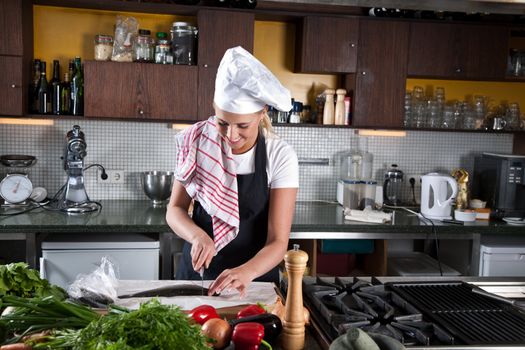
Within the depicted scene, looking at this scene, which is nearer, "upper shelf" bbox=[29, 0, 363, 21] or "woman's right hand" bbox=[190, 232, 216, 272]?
"woman's right hand" bbox=[190, 232, 216, 272]

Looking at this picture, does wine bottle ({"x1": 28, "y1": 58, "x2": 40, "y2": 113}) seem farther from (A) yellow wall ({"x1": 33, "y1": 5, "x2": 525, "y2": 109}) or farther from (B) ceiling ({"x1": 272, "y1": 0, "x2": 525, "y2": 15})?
(B) ceiling ({"x1": 272, "y1": 0, "x2": 525, "y2": 15})

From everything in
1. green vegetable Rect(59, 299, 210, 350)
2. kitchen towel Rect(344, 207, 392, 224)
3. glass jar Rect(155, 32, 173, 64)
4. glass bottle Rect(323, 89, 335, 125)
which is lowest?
kitchen towel Rect(344, 207, 392, 224)

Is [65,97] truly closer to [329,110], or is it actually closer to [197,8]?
[197,8]

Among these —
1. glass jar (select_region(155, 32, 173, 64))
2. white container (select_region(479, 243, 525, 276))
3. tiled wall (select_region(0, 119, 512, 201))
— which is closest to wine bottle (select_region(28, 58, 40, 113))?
tiled wall (select_region(0, 119, 512, 201))

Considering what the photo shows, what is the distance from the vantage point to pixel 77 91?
352cm

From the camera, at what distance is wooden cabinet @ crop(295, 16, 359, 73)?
365 centimetres

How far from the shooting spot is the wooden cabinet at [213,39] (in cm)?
352

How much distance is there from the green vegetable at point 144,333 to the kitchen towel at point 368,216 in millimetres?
2519

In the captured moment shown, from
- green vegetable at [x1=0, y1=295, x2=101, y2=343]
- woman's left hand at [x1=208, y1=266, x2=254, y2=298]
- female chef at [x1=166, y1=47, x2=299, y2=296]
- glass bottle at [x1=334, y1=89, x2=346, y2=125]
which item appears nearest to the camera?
green vegetable at [x1=0, y1=295, x2=101, y2=343]

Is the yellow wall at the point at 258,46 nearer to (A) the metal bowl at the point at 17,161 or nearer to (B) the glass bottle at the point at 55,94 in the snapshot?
(B) the glass bottle at the point at 55,94

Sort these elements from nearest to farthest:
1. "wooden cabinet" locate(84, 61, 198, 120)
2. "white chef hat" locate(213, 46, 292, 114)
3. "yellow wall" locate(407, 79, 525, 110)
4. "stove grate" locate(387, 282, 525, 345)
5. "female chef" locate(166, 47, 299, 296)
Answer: "stove grate" locate(387, 282, 525, 345) < "white chef hat" locate(213, 46, 292, 114) < "female chef" locate(166, 47, 299, 296) < "wooden cabinet" locate(84, 61, 198, 120) < "yellow wall" locate(407, 79, 525, 110)

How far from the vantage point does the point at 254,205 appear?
222 centimetres

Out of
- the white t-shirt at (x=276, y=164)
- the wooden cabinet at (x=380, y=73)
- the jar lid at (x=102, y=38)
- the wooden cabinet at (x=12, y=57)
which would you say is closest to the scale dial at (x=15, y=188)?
the wooden cabinet at (x=12, y=57)

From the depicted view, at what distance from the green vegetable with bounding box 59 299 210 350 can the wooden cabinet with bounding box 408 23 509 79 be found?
3190 millimetres
